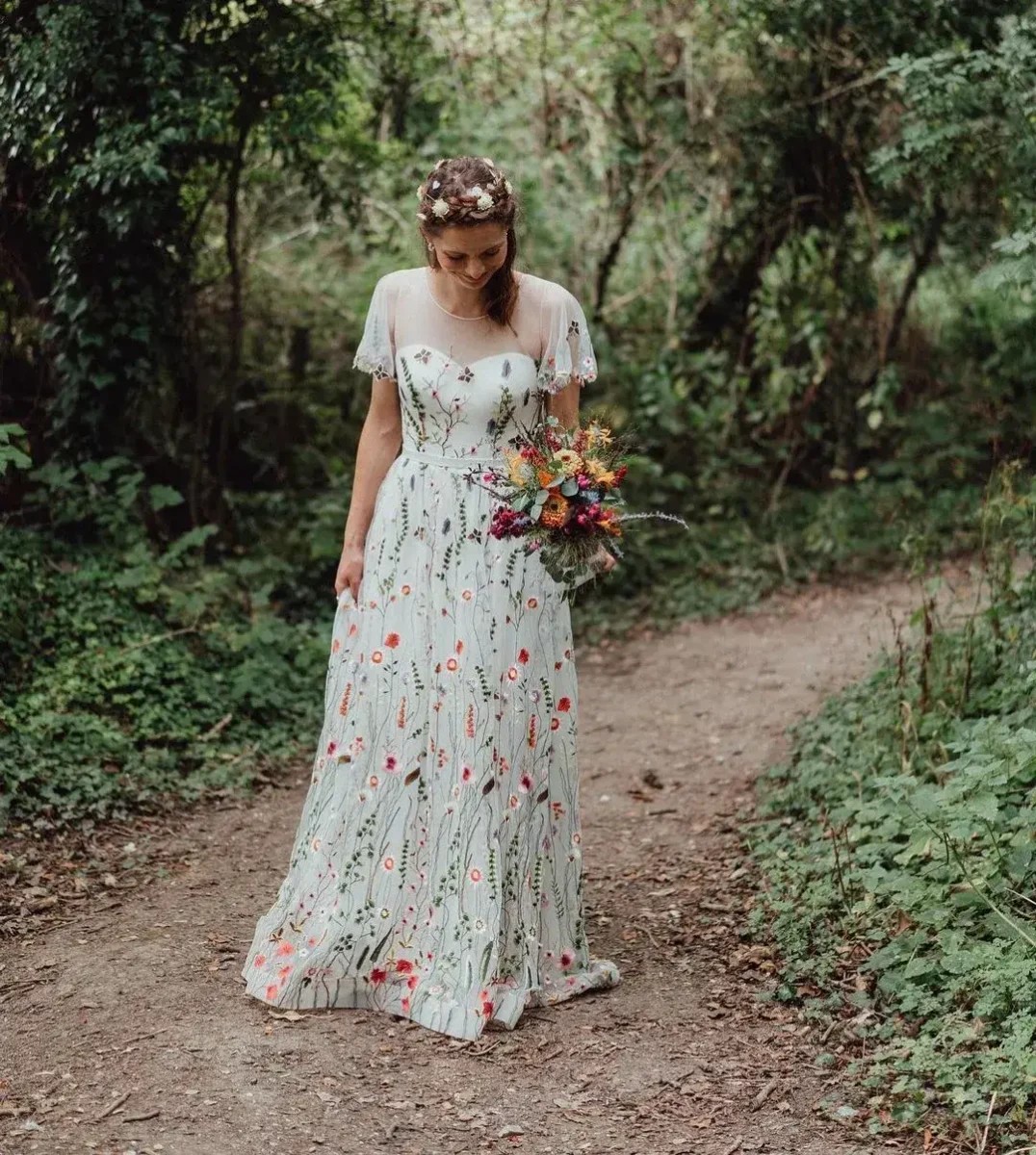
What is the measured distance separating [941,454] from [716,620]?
7.88ft

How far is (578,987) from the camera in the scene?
3.84 metres

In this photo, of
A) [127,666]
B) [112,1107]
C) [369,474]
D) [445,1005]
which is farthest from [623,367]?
[112,1107]

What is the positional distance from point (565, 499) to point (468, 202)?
2.56 ft

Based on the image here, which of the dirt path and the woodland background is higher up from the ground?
the woodland background

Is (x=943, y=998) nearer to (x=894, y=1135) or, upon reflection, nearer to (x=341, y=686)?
(x=894, y=1135)

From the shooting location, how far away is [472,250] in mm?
3473

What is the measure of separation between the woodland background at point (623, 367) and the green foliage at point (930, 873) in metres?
0.02

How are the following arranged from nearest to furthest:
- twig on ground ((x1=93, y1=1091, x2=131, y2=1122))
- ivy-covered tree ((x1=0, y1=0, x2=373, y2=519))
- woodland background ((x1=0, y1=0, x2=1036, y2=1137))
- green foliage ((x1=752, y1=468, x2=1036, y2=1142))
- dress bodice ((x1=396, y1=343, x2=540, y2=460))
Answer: twig on ground ((x1=93, y1=1091, x2=131, y2=1122)), green foliage ((x1=752, y1=468, x2=1036, y2=1142)), dress bodice ((x1=396, y1=343, x2=540, y2=460)), woodland background ((x1=0, y1=0, x2=1036, y2=1137)), ivy-covered tree ((x1=0, y1=0, x2=373, y2=519))

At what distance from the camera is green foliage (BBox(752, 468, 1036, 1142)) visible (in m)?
3.24

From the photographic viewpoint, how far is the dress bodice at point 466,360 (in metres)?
3.66

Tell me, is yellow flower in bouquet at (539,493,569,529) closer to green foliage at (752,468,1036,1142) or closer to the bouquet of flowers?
the bouquet of flowers

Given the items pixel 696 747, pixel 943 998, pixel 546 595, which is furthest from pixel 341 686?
pixel 696 747

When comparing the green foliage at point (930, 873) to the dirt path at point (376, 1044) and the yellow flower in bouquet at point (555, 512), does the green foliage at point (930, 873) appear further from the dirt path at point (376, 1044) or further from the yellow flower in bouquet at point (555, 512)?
the yellow flower in bouquet at point (555, 512)

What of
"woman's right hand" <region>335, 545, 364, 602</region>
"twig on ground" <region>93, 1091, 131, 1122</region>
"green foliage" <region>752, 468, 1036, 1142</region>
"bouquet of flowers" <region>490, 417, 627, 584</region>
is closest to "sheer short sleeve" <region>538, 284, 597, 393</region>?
"bouquet of flowers" <region>490, 417, 627, 584</region>
